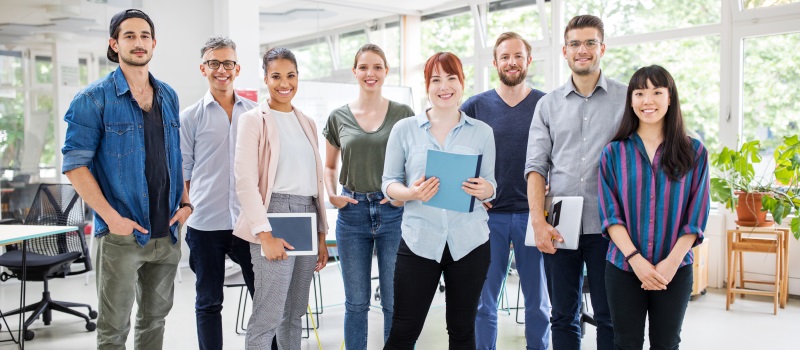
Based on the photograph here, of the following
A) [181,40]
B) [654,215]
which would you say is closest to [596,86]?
[654,215]

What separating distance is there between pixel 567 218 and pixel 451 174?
23.7 inches

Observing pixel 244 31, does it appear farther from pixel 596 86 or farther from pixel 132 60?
pixel 596 86

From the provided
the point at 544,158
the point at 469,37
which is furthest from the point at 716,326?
the point at 469,37

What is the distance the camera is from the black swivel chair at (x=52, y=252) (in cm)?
436

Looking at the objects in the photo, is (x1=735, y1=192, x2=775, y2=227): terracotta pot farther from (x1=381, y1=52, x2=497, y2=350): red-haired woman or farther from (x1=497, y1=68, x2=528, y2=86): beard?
(x1=381, y1=52, x2=497, y2=350): red-haired woman

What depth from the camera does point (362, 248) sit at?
2.82m

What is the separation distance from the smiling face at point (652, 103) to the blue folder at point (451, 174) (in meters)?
0.65

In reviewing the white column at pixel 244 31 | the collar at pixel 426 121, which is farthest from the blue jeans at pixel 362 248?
the white column at pixel 244 31

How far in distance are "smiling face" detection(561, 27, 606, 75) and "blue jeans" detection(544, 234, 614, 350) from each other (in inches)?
27.0

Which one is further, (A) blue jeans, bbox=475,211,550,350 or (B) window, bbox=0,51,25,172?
(B) window, bbox=0,51,25,172

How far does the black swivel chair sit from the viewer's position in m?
4.36

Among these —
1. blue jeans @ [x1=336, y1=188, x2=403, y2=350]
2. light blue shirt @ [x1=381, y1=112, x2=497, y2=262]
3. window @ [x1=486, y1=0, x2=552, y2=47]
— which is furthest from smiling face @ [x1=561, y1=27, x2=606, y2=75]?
window @ [x1=486, y1=0, x2=552, y2=47]

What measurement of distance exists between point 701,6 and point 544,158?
13.0ft

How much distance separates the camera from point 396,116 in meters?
2.90
